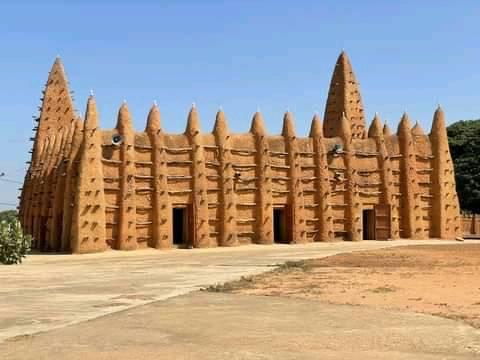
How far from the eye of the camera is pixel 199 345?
8.99 meters

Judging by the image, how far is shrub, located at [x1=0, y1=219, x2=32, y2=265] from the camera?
2762cm

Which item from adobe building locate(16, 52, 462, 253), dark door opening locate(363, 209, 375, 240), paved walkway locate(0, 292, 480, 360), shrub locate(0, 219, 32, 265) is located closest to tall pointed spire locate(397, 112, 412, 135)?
adobe building locate(16, 52, 462, 253)

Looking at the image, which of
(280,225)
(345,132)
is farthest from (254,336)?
(345,132)

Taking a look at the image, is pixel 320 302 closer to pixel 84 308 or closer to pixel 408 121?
pixel 84 308

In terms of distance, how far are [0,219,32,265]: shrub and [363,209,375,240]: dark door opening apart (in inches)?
1098

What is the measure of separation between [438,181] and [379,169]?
5165mm

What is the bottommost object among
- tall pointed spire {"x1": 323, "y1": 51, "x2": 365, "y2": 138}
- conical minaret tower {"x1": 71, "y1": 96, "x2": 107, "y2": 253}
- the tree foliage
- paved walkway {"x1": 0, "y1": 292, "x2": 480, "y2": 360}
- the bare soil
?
paved walkway {"x1": 0, "y1": 292, "x2": 480, "y2": 360}

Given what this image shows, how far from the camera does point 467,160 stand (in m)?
64.9

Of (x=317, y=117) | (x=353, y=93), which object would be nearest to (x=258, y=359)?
(x=317, y=117)

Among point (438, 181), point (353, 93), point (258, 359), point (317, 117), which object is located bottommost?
point (258, 359)

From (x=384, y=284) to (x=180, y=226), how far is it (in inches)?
1117

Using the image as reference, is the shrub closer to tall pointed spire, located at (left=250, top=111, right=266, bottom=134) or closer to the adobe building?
the adobe building

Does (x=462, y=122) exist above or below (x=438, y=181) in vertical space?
above

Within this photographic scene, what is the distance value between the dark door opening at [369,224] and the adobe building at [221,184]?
0.08 m
